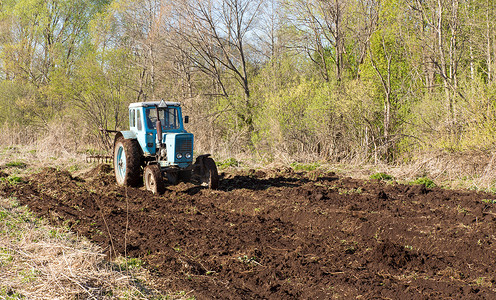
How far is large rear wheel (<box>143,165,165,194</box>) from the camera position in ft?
31.4

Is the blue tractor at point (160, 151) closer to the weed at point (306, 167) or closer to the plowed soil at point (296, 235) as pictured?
the plowed soil at point (296, 235)

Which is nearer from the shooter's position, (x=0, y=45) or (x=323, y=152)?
(x=323, y=152)

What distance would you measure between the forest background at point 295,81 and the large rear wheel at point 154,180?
6.13 metres

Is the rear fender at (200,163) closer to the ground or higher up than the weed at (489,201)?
higher up

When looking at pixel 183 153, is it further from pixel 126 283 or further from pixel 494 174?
pixel 494 174

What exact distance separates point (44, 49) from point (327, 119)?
21.7 meters

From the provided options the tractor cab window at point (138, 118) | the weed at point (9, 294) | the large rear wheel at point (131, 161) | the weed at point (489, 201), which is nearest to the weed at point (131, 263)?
the weed at point (9, 294)

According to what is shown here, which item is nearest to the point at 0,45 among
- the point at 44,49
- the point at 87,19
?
the point at 44,49

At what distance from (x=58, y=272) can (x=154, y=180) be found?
17.0 feet

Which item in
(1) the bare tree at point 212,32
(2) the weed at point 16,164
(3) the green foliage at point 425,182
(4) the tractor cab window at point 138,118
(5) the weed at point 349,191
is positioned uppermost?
(1) the bare tree at point 212,32

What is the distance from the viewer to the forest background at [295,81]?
13.1 metres

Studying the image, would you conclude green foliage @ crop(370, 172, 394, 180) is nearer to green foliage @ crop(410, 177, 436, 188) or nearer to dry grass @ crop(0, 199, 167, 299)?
green foliage @ crop(410, 177, 436, 188)

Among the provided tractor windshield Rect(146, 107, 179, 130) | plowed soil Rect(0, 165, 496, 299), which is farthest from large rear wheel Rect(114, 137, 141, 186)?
tractor windshield Rect(146, 107, 179, 130)

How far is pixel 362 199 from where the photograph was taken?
8.55 m
